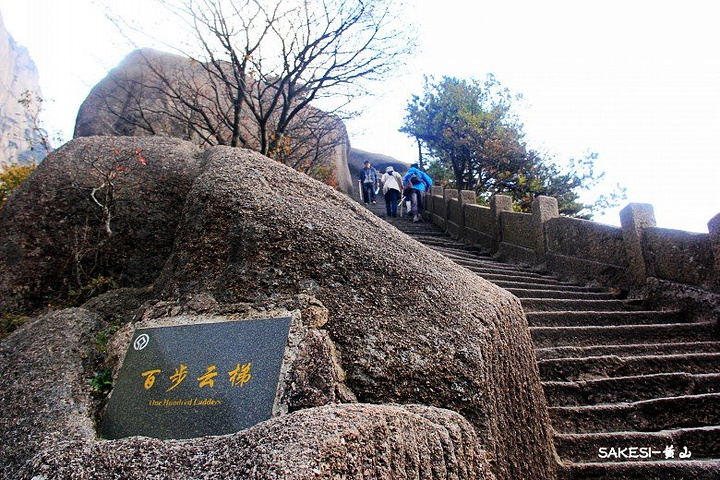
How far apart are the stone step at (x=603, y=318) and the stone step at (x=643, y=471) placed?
220 centimetres

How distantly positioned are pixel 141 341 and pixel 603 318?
5.13m

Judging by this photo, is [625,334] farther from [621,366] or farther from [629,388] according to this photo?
[629,388]

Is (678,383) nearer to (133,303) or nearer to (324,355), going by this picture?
(324,355)

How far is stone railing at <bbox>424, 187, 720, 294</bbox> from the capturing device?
17.2 ft

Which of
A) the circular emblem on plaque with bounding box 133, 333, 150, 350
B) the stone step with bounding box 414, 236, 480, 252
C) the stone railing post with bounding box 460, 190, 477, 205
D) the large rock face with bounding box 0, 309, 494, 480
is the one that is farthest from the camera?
the stone railing post with bounding box 460, 190, 477, 205

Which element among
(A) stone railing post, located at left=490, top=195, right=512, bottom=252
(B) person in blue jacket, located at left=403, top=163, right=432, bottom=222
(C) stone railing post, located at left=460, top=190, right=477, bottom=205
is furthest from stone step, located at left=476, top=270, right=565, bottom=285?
(B) person in blue jacket, located at left=403, top=163, right=432, bottom=222

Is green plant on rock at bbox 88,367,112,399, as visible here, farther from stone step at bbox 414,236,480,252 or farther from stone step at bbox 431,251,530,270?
stone step at bbox 414,236,480,252

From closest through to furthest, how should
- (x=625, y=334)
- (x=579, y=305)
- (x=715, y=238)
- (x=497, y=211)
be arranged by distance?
(x=715, y=238)
(x=625, y=334)
(x=579, y=305)
(x=497, y=211)

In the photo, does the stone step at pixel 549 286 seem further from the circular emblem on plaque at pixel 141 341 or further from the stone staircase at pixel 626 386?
the circular emblem on plaque at pixel 141 341

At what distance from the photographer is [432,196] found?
46.2 feet

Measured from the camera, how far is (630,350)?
468cm

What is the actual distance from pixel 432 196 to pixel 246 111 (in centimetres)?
646

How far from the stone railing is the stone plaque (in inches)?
204

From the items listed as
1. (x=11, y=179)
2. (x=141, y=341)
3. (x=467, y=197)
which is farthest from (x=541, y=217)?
(x=11, y=179)
